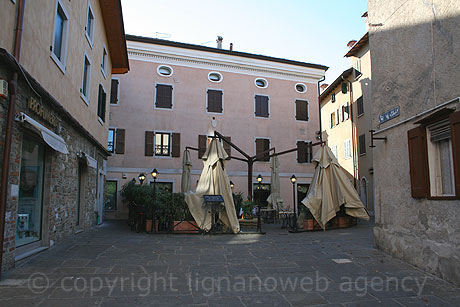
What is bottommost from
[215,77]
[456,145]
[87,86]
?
[456,145]

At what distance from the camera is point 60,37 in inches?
323

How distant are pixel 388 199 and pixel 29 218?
7.37 m

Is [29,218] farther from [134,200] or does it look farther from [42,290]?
[134,200]

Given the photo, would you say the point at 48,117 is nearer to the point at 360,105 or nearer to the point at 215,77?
the point at 215,77

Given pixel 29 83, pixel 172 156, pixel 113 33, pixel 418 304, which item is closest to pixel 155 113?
pixel 172 156

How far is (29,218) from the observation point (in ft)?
22.4

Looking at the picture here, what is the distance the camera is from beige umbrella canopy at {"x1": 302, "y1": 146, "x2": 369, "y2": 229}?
11102mm

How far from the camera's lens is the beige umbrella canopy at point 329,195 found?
437 inches

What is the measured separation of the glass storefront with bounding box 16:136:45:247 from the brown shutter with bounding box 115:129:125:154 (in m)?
10.8

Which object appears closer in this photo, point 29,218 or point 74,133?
point 29,218

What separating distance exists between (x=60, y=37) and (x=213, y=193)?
5771 mm

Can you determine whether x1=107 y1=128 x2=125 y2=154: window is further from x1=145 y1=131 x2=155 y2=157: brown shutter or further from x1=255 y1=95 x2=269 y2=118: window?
x1=255 y1=95 x2=269 y2=118: window

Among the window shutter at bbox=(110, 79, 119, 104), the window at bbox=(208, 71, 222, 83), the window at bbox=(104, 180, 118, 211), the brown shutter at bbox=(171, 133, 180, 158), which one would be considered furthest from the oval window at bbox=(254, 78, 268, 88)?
the window at bbox=(104, 180, 118, 211)

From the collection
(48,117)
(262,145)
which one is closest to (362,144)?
(262,145)
